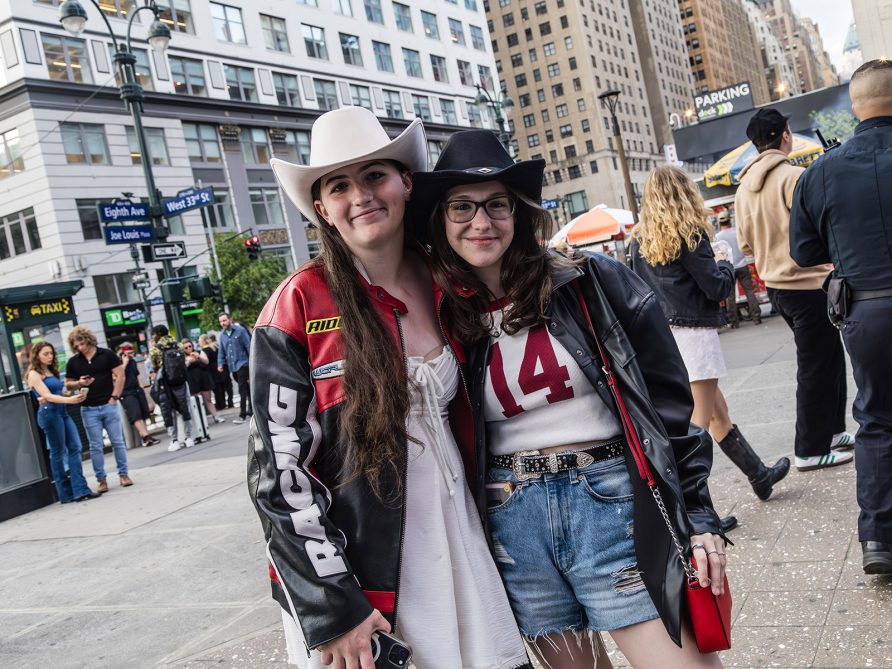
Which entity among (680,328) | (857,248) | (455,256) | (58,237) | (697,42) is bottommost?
(680,328)

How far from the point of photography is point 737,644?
119 inches

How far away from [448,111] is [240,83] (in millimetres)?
16958

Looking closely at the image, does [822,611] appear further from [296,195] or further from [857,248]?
[296,195]

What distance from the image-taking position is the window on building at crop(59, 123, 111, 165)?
98.8 feet

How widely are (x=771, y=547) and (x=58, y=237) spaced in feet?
99.8

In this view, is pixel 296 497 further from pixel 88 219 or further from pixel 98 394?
pixel 88 219

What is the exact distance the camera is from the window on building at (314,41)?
42.4 metres

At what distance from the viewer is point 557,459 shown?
2051 mm

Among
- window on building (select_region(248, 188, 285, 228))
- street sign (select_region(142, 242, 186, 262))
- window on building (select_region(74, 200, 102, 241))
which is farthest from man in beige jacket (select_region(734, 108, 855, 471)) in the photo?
window on building (select_region(248, 188, 285, 228))

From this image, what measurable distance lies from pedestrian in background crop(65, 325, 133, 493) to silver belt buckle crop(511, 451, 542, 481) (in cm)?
848

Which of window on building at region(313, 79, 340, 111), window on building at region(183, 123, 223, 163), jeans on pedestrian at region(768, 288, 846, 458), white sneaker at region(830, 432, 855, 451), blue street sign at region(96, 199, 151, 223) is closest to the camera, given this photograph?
jeans on pedestrian at region(768, 288, 846, 458)

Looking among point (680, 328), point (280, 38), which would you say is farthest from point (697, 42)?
point (680, 328)

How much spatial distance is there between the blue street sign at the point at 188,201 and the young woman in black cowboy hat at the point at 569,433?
1236 centimetres

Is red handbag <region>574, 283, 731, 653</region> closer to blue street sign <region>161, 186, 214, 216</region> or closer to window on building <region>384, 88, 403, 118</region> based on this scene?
blue street sign <region>161, 186, 214, 216</region>
